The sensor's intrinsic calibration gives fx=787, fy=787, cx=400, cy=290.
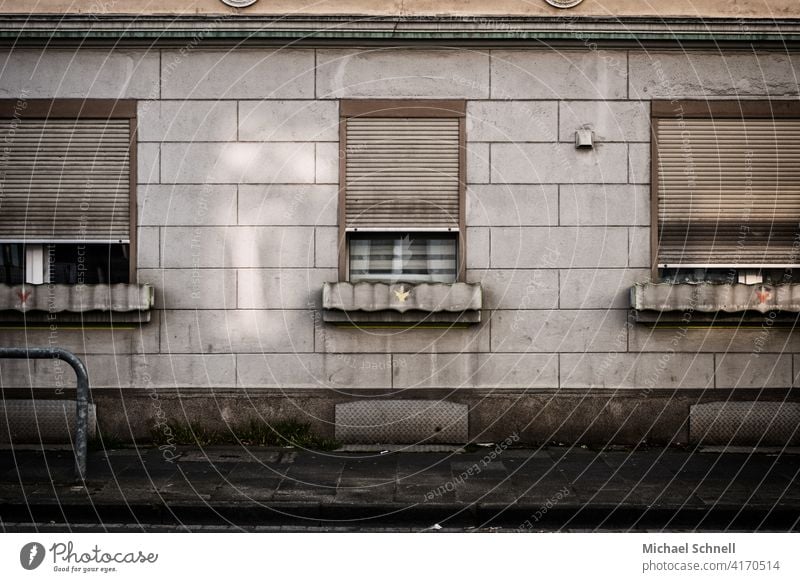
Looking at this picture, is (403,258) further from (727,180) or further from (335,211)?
(727,180)

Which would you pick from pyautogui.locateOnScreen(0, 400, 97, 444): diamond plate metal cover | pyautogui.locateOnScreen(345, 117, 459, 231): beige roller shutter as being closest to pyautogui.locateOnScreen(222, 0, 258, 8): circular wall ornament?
pyautogui.locateOnScreen(345, 117, 459, 231): beige roller shutter

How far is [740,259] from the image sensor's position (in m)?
9.62

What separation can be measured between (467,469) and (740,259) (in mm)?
4345

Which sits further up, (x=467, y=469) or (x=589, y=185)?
(x=589, y=185)

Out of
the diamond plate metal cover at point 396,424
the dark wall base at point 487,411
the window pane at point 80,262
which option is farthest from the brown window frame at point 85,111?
the diamond plate metal cover at point 396,424

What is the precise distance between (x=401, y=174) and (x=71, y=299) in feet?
13.8

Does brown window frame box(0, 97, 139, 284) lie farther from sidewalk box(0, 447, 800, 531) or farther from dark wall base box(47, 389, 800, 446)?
sidewalk box(0, 447, 800, 531)

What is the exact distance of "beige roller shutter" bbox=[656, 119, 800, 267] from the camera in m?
9.59

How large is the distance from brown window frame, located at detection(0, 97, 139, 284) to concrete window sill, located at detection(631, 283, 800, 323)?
6122mm

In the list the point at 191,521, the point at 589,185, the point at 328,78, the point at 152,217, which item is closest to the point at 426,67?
the point at 328,78

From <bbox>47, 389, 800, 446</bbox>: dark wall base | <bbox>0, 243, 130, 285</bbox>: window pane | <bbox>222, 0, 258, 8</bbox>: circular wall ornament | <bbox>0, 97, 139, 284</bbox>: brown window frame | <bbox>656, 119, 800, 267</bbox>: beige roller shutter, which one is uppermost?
<bbox>222, 0, 258, 8</bbox>: circular wall ornament

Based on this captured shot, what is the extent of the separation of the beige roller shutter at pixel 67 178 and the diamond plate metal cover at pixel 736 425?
23.9 feet

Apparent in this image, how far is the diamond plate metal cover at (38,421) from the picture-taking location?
944cm

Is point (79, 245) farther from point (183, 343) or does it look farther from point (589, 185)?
point (589, 185)
